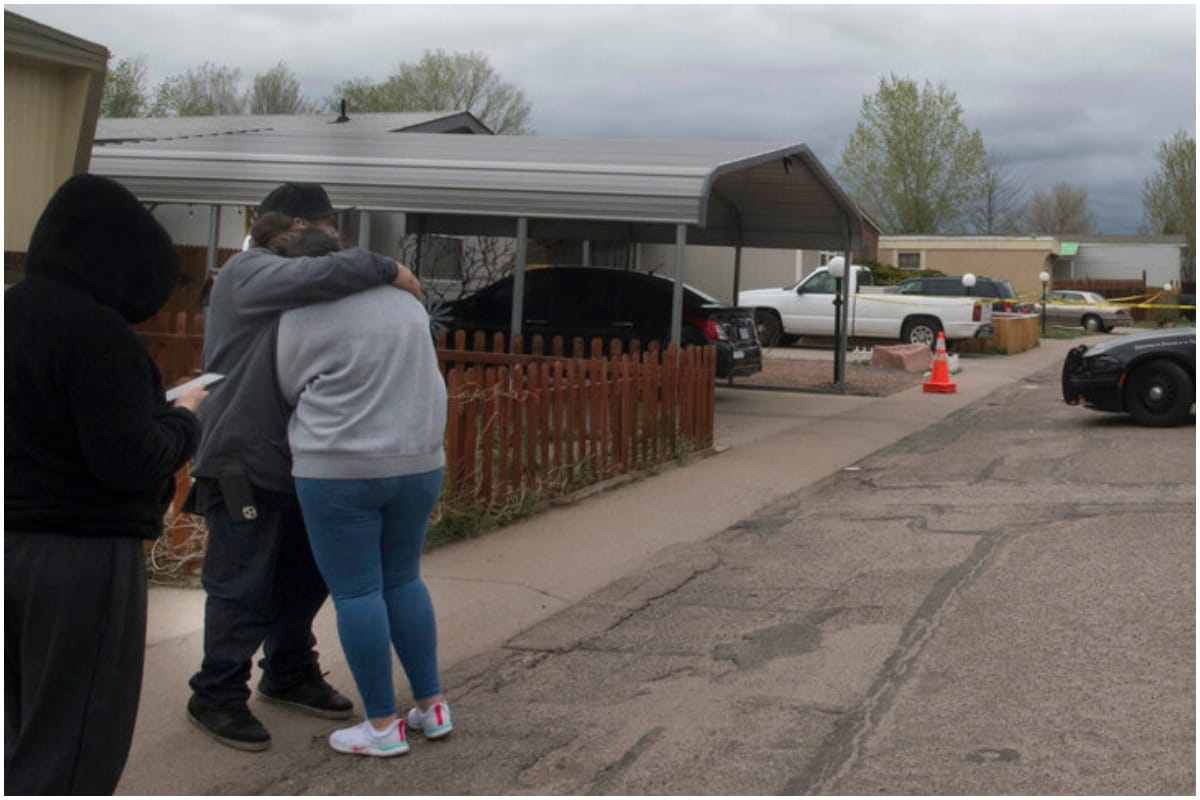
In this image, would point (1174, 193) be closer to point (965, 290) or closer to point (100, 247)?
point (965, 290)

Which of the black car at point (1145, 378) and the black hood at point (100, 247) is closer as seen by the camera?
the black hood at point (100, 247)

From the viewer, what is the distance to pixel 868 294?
31.1 meters

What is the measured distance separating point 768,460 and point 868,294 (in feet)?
63.2

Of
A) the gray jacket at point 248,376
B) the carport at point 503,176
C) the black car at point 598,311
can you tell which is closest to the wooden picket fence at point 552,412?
the carport at point 503,176

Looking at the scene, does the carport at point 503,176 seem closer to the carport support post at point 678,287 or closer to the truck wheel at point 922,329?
the carport support post at point 678,287

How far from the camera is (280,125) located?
74.8 feet

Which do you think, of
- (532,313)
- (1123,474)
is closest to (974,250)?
(532,313)

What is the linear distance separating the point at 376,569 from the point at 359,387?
599mm

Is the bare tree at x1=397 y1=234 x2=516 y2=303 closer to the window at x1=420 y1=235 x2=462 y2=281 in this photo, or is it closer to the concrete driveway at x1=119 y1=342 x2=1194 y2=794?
the window at x1=420 y1=235 x2=462 y2=281

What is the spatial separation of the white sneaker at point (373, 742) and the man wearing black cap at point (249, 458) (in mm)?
268

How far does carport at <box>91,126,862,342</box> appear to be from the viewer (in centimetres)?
1391

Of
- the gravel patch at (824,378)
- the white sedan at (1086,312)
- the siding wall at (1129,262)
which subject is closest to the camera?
Answer: the gravel patch at (824,378)

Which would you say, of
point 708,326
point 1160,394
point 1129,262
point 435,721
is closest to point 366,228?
point 708,326

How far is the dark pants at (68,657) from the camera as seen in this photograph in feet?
10.7
